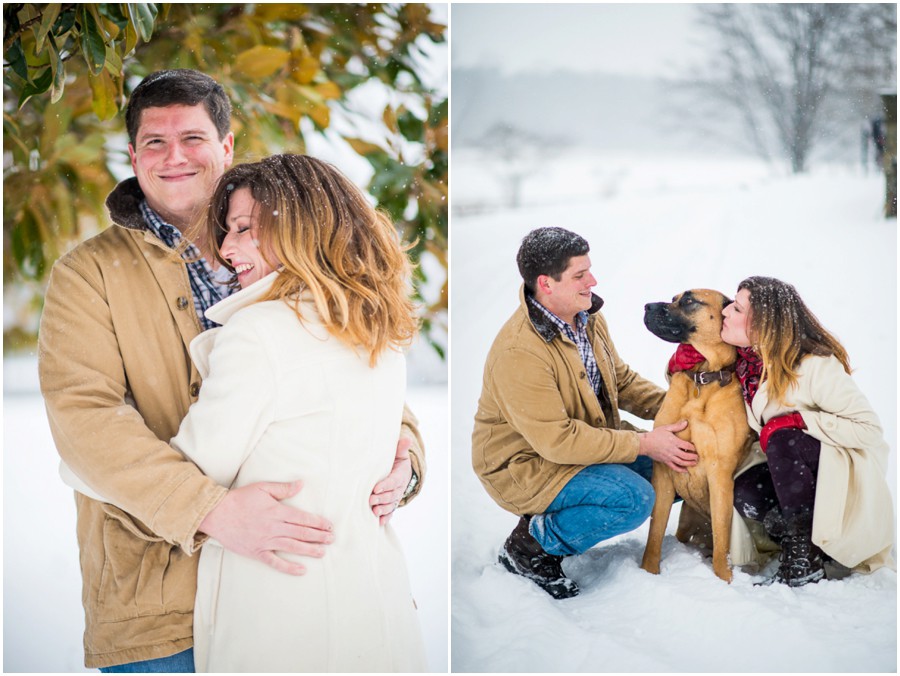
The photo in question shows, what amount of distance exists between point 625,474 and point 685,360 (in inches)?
13.2

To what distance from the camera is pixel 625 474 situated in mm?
2416

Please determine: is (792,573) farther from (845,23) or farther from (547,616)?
(845,23)

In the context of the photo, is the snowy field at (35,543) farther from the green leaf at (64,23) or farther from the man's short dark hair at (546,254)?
the green leaf at (64,23)

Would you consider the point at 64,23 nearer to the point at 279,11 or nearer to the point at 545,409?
the point at 279,11

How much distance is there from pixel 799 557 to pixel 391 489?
1.08 metres

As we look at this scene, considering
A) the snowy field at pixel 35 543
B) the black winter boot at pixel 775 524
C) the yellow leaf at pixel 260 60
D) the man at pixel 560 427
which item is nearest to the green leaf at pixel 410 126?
the yellow leaf at pixel 260 60

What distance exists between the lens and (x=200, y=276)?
2.20 metres

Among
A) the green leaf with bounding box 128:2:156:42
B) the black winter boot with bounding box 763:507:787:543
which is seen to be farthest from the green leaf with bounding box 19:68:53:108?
the black winter boot with bounding box 763:507:787:543

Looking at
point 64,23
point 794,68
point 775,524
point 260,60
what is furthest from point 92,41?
point 775,524

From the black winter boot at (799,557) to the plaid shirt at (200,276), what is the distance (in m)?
1.53

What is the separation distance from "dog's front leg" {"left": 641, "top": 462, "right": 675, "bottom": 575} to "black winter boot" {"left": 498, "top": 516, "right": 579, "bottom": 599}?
8.3 inches

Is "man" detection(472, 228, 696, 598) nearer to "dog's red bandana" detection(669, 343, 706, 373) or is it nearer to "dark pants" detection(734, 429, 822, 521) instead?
"dog's red bandana" detection(669, 343, 706, 373)

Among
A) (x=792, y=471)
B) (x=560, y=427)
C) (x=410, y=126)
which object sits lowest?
(x=792, y=471)

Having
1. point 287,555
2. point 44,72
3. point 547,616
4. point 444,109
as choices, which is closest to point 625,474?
point 547,616
